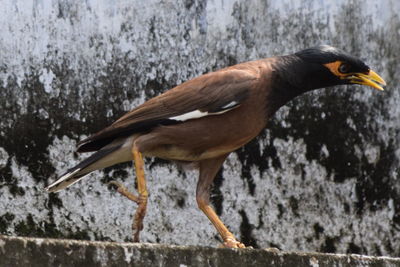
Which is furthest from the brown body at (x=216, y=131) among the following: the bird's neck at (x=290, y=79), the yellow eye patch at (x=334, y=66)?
the yellow eye patch at (x=334, y=66)

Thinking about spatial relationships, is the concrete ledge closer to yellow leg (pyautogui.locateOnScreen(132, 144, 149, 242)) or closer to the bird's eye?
yellow leg (pyautogui.locateOnScreen(132, 144, 149, 242))

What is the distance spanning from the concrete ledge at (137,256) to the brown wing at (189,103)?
3.07ft

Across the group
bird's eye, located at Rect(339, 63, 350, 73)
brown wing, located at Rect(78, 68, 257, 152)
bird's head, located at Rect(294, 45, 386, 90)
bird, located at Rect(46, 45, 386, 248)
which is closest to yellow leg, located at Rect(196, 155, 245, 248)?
bird, located at Rect(46, 45, 386, 248)

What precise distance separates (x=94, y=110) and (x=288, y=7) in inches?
44.3

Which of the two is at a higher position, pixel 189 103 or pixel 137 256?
pixel 189 103

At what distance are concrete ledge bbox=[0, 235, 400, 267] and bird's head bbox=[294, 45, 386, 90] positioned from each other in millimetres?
1089

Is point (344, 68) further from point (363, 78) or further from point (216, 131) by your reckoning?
point (216, 131)

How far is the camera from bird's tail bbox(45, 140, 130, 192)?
480cm

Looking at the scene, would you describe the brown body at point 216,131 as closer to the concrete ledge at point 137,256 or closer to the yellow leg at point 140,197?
the yellow leg at point 140,197

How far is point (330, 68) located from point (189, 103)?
638 mm

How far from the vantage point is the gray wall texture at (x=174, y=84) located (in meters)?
5.67

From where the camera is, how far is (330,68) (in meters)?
5.04

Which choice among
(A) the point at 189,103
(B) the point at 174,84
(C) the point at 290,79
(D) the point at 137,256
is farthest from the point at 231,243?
(B) the point at 174,84

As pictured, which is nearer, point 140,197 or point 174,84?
point 140,197
